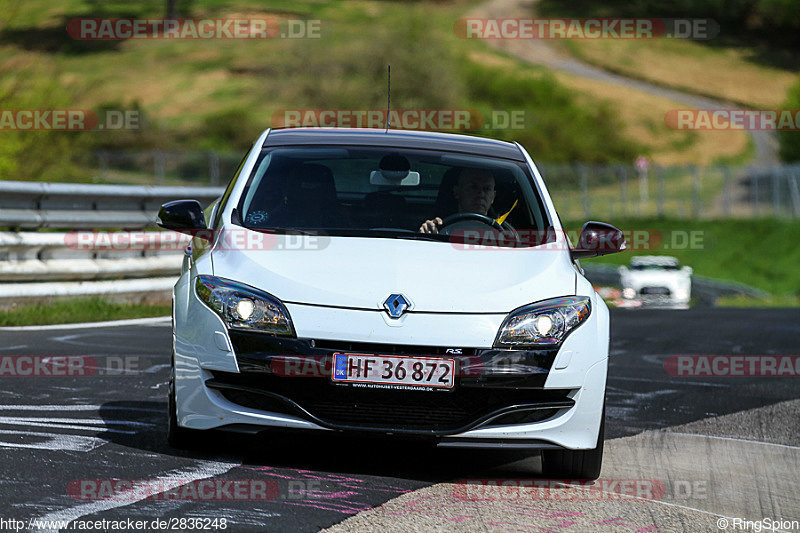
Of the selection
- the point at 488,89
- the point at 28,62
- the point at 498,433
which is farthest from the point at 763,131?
the point at 498,433

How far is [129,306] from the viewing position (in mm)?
13227

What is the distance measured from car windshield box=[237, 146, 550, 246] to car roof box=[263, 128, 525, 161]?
8 cm

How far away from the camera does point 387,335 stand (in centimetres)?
550

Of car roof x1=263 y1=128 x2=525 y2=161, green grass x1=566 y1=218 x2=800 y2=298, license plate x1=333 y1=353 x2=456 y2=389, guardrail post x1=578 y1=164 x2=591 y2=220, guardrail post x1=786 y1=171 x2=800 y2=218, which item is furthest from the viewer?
guardrail post x1=578 y1=164 x2=591 y2=220

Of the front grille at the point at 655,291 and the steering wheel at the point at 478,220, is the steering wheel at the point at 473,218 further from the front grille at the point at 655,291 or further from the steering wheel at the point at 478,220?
the front grille at the point at 655,291

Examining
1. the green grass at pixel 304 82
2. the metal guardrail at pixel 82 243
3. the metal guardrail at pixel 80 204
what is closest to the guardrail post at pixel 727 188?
the green grass at pixel 304 82

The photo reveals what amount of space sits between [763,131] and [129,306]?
7783 centimetres

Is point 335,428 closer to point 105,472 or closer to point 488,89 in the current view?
point 105,472

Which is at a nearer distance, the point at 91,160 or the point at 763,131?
the point at 91,160

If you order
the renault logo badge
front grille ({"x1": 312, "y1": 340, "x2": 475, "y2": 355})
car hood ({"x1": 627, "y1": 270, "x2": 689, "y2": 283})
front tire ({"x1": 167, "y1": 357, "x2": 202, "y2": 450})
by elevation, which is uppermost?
the renault logo badge

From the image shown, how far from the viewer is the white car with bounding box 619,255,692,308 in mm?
31781

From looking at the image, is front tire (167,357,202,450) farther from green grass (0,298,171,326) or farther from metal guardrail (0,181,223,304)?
metal guardrail (0,181,223,304)

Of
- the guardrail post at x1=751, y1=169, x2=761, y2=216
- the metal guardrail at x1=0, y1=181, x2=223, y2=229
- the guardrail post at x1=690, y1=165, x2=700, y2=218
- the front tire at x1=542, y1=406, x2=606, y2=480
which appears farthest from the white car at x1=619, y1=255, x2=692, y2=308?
the front tire at x1=542, y1=406, x2=606, y2=480

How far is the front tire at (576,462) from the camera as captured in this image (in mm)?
5934
